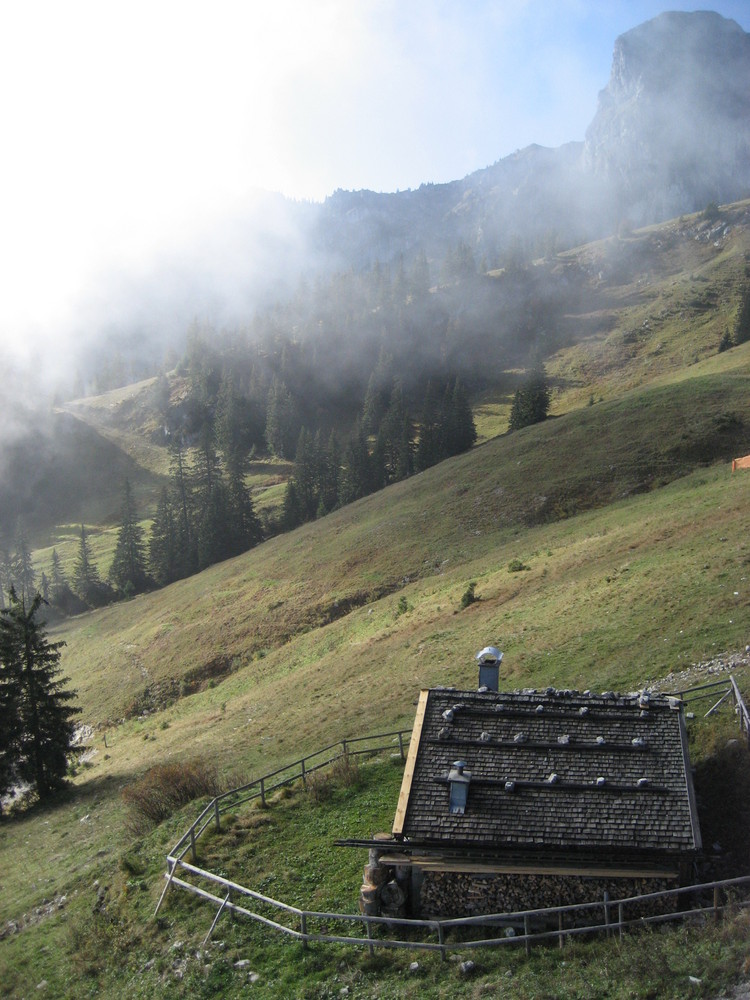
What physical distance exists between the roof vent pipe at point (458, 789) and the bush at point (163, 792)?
41.9 ft

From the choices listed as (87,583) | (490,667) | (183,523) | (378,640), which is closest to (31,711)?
(378,640)

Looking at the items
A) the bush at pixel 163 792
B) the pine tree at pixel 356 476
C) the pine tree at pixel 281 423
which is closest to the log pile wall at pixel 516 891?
the bush at pixel 163 792

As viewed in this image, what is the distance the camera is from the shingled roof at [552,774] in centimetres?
1480

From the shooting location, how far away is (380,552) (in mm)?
62750

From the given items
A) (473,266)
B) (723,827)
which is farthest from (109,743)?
(473,266)

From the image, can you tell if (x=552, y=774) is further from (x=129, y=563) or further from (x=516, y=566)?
(x=129, y=563)

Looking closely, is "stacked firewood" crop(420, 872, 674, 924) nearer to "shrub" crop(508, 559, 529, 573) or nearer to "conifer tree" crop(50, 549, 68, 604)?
"shrub" crop(508, 559, 529, 573)

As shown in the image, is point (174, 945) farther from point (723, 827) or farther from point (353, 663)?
point (353, 663)

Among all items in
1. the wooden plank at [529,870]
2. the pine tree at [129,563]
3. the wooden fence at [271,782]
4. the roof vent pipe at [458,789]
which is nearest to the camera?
the wooden plank at [529,870]

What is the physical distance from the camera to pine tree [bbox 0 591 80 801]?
116ft

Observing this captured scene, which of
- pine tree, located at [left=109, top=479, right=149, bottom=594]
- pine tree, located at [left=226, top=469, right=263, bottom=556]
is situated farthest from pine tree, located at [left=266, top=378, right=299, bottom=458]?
pine tree, located at [left=109, top=479, right=149, bottom=594]

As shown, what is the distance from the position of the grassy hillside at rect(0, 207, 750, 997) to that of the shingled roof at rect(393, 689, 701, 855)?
7.90 ft

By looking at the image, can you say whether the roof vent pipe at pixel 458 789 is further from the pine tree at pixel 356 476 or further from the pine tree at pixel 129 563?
the pine tree at pixel 129 563

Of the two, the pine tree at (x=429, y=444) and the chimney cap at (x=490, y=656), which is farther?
the pine tree at (x=429, y=444)
